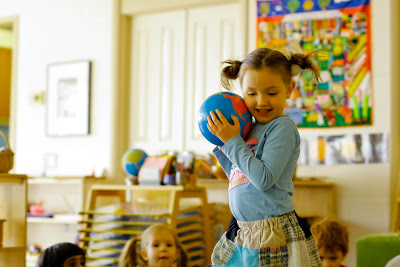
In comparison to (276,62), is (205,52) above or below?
above

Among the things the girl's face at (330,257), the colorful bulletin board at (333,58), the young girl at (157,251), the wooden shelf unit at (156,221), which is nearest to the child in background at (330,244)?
the girl's face at (330,257)

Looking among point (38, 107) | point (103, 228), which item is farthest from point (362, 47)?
point (38, 107)

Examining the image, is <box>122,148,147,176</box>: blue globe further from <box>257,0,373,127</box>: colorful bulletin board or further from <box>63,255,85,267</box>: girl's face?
<box>63,255,85,267</box>: girl's face

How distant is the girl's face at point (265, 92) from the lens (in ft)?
4.69

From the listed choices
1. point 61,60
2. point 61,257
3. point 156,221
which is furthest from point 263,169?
point 61,60

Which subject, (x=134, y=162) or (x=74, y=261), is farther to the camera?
(x=134, y=162)

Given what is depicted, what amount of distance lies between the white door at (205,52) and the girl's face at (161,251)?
4.83 feet

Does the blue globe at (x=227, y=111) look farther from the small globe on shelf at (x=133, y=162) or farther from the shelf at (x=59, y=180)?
the shelf at (x=59, y=180)

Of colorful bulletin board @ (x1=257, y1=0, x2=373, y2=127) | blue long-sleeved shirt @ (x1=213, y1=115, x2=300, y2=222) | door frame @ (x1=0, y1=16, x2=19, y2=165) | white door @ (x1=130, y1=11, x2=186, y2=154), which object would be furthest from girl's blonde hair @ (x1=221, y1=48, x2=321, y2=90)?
door frame @ (x1=0, y1=16, x2=19, y2=165)

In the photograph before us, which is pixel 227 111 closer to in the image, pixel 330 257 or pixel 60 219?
pixel 330 257

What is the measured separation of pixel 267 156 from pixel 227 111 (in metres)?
0.17

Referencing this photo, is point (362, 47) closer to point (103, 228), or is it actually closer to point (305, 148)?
point (305, 148)

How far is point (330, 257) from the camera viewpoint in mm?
2406

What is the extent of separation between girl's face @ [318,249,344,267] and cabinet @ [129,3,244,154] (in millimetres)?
1797
